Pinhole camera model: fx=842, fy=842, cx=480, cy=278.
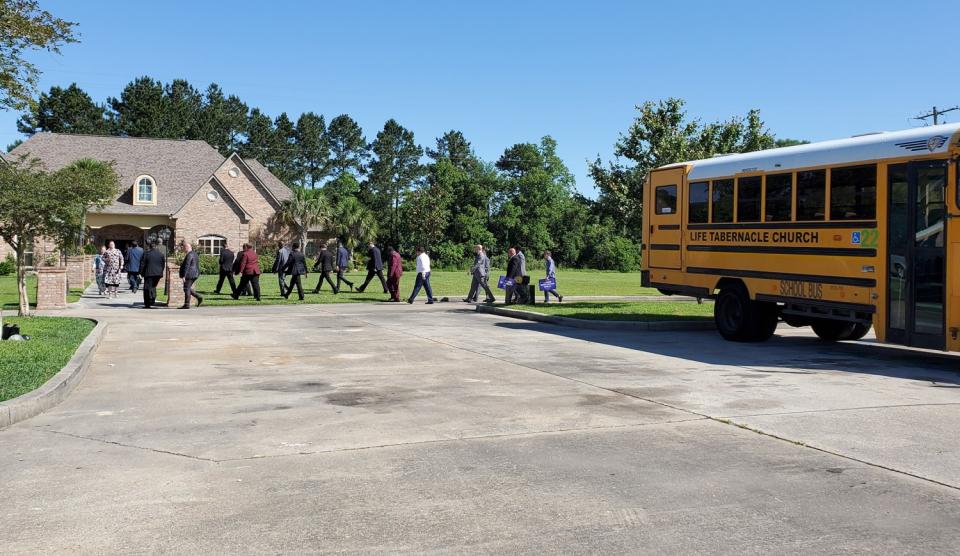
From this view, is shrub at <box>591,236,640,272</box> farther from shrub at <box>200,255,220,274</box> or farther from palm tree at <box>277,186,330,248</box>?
shrub at <box>200,255,220,274</box>

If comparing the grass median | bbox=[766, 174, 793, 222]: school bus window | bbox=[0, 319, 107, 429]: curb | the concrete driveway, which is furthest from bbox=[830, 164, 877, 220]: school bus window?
bbox=[0, 319, 107, 429]: curb

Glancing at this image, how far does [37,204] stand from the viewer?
1817 centimetres

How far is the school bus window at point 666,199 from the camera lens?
16766 millimetres

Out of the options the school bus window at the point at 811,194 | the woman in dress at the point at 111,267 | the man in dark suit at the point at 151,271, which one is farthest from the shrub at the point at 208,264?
the school bus window at the point at 811,194

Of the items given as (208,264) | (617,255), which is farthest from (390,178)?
(208,264)

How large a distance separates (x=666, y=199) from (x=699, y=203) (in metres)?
1.05

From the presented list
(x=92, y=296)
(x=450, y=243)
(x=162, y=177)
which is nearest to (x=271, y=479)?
(x=92, y=296)

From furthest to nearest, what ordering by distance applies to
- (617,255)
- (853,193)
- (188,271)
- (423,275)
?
(617,255) → (423,275) → (188,271) → (853,193)

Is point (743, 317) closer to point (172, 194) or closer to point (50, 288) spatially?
point (50, 288)

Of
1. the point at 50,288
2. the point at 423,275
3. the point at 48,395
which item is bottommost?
the point at 48,395

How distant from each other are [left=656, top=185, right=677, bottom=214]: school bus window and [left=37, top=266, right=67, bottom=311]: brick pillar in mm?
15425

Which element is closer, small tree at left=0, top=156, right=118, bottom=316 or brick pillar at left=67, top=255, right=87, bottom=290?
small tree at left=0, top=156, right=118, bottom=316

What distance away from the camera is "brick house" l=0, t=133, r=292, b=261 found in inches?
1959

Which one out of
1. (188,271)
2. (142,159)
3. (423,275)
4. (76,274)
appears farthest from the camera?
(142,159)
